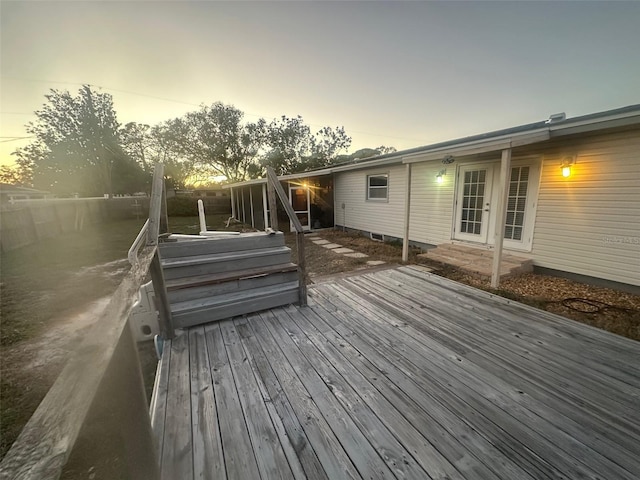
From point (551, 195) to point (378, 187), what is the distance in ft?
15.0

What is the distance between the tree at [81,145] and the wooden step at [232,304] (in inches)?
1049

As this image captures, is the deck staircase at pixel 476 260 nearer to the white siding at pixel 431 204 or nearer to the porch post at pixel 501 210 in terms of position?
the porch post at pixel 501 210

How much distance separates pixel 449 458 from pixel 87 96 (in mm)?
31750

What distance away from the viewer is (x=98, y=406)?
0.68 m

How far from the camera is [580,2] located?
18.3 ft

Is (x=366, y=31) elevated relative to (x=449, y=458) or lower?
elevated

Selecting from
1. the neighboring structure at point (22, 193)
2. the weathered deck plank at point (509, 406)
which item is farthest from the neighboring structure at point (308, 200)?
the neighboring structure at point (22, 193)

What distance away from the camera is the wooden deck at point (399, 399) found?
1391 millimetres

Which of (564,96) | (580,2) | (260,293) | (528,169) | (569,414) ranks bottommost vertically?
(569,414)

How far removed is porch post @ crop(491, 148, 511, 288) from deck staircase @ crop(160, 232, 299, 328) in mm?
3227

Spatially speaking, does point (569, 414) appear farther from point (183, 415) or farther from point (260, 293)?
point (260, 293)

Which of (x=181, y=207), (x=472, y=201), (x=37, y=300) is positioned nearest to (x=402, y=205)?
(x=472, y=201)

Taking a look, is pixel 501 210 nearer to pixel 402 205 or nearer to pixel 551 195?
pixel 551 195

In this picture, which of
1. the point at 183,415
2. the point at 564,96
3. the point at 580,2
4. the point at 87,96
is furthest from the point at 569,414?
the point at 87,96
